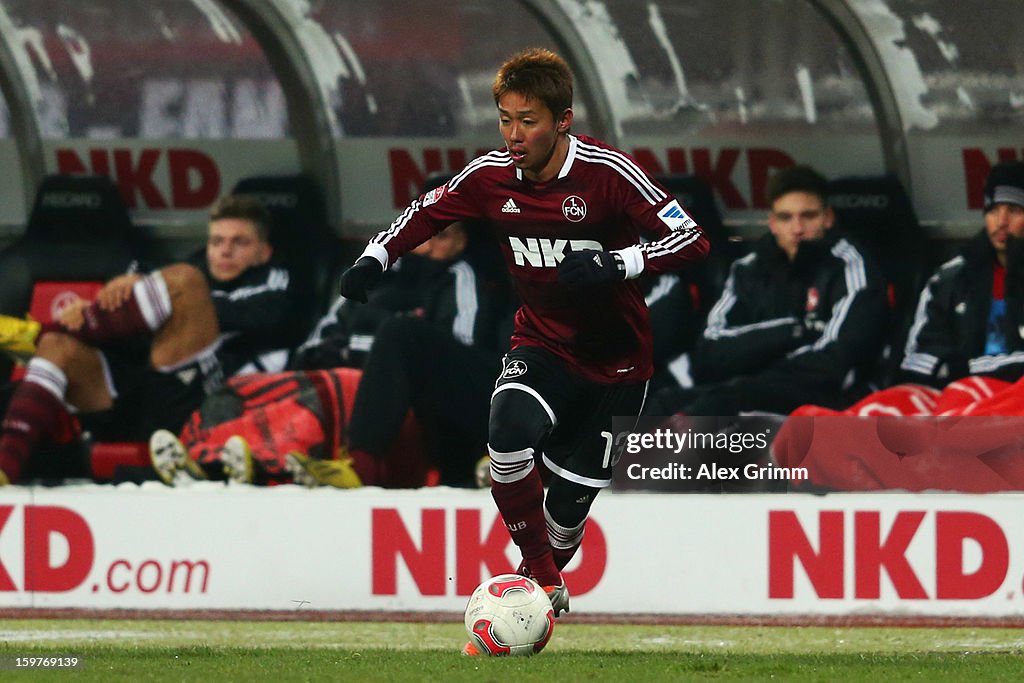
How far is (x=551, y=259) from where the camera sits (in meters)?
4.94

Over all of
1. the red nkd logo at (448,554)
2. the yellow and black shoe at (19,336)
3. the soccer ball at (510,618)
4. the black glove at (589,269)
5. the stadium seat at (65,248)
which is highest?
the black glove at (589,269)

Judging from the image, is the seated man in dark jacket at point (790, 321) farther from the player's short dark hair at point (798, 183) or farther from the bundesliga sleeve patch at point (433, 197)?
the bundesliga sleeve patch at point (433, 197)

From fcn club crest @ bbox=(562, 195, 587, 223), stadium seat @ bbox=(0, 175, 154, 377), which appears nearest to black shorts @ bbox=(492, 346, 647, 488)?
fcn club crest @ bbox=(562, 195, 587, 223)

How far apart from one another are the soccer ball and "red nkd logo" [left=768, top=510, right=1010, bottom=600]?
158 centimetres

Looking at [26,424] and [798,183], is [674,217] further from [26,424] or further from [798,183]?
[26,424]

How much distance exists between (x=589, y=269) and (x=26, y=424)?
344 centimetres

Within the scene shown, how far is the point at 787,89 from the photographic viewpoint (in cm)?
816

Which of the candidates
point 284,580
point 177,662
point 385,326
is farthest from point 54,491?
point 177,662

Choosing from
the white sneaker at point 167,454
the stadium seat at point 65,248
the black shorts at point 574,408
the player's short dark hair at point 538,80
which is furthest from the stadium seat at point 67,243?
the player's short dark hair at point 538,80

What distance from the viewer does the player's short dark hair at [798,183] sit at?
24.2ft

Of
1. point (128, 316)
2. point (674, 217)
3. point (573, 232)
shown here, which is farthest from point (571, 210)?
point (128, 316)

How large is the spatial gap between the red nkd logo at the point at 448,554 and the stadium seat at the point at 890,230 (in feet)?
6.36

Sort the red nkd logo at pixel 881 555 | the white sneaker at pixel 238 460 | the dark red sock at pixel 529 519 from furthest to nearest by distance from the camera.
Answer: the white sneaker at pixel 238 460 < the red nkd logo at pixel 881 555 < the dark red sock at pixel 529 519

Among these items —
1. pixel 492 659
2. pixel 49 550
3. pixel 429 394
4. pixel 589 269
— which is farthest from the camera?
pixel 429 394
